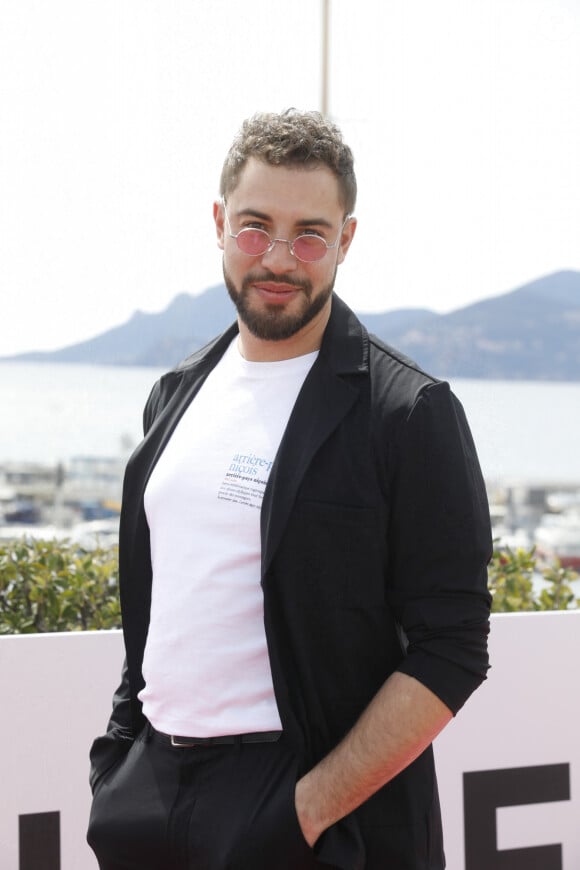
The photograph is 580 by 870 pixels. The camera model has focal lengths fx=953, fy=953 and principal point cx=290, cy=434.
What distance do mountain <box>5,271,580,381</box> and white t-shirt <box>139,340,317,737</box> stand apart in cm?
43

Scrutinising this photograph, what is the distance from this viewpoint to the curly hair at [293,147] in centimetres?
142

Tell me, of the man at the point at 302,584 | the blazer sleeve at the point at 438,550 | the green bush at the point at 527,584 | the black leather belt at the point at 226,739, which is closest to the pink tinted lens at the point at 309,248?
the man at the point at 302,584

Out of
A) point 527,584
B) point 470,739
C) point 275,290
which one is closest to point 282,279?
point 275,290

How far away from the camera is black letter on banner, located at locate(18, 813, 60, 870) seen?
2287 millimetres

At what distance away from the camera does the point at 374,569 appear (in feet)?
4.31

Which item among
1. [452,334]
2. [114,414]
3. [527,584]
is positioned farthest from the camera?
[452,334]

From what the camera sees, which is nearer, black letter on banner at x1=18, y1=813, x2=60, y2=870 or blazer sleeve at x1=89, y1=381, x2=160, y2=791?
blazer sleeve at x1=89, y1=381, x2=160, y2=791

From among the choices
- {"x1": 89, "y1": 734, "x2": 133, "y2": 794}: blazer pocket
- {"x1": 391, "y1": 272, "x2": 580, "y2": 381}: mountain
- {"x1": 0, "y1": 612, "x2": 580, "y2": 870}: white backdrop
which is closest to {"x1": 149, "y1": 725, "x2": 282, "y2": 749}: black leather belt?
{"x1": 89, "y1": 734, "x2": 133, "y2": 794}: blazer pocket

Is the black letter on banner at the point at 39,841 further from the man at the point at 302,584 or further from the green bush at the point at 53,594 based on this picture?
the man at the point at 302,584

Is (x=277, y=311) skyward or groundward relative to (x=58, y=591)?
skyward

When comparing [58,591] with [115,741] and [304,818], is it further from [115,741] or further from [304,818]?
[304,818]

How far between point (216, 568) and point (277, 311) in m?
0.40

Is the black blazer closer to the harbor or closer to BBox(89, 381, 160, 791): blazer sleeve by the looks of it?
BBox(89, 381, 160, 791): blazer sleeve

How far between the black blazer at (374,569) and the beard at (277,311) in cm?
11
